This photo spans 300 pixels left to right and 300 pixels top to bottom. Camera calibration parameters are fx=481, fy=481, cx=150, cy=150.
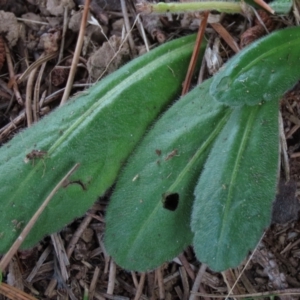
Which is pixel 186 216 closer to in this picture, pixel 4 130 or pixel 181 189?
pixel 181 189

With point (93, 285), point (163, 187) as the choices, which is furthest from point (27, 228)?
point (163, 187)

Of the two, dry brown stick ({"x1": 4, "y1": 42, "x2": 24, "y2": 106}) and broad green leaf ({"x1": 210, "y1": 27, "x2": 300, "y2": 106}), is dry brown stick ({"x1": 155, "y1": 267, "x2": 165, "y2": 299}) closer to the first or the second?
broad green leaf ({"x1": 210, "y1": 27, "x2": 300, "y2": 106})

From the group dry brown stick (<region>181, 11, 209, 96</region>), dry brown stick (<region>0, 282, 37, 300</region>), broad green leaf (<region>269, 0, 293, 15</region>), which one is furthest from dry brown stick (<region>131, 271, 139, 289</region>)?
broad green leaf (<region>269, 0, 293, 15</region>)

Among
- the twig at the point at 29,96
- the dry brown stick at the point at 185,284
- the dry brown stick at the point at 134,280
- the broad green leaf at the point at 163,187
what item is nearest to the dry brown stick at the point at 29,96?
the twig at the point at 29,96

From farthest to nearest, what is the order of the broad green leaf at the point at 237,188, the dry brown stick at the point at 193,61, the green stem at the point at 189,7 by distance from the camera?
1. the dry brown stick at the point at 193,61
2. the green stem at the point at 189,7
3. the broad green leaf at the point at 237,188

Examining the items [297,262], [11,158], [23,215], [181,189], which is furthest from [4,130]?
[297,262]

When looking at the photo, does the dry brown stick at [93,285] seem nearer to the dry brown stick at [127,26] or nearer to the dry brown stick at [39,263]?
the dry brown stick at [39,263]

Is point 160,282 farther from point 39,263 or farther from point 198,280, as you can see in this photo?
point 39,263
